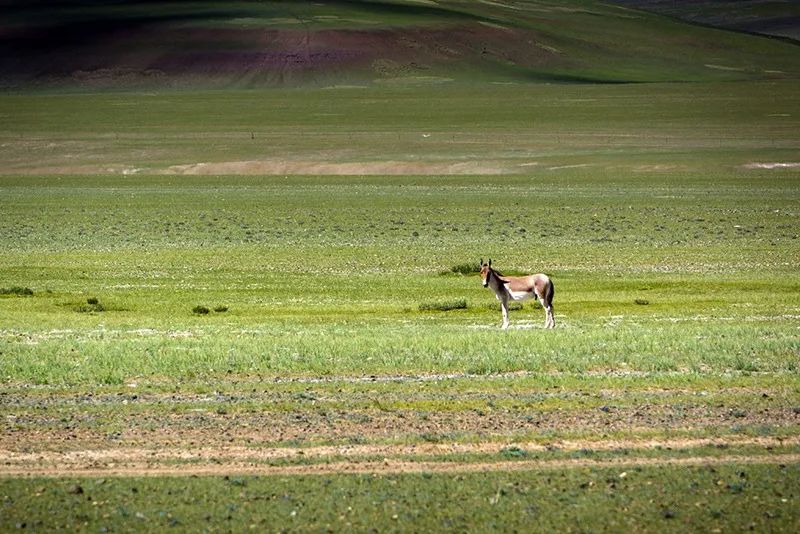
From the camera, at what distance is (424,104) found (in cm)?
11844

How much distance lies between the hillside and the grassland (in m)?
93.5

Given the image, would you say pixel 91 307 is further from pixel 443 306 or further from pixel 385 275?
pixel 385 275

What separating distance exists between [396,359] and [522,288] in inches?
205

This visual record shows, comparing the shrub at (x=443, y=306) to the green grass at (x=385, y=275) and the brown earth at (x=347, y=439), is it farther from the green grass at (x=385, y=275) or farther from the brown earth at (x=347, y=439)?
the brown earth at (x=347, y=439)

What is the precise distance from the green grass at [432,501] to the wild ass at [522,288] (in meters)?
10.0

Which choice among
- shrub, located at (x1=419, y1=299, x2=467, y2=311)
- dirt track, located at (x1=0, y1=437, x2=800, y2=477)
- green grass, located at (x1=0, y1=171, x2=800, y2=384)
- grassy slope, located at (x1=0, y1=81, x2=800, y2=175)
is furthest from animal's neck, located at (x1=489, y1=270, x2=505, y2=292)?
grassy slope, located at (x1=0, y1=81, x2=800, y2=175)

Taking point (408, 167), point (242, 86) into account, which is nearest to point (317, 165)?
point (408, 167)

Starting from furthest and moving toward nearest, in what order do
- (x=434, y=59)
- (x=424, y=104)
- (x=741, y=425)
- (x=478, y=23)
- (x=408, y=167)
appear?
1. (x=478, y=23)
2. (x=434, y=59)
3. (x=424, y=104)
4. (x=408, y=167)
5. (x=741, y=425)

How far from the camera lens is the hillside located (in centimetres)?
15650

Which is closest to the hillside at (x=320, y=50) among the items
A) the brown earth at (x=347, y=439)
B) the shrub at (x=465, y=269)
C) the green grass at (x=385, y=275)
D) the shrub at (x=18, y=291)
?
the green grass at (x=385, y=275)

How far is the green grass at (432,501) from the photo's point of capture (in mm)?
10531

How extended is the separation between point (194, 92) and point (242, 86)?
36.2 feet

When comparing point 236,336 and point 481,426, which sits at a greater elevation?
point 481,426

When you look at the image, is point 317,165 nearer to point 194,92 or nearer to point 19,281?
point 19,281
